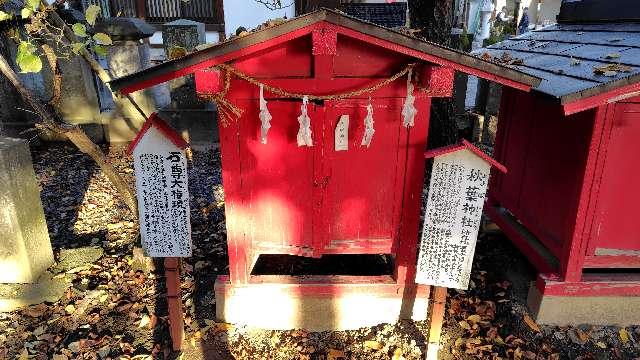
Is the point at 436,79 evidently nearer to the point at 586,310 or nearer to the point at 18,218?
the point at 586,310

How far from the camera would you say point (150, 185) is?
14.8 ft

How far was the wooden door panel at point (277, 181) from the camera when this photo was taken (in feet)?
15.4

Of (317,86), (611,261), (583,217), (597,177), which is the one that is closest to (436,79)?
(317,86)

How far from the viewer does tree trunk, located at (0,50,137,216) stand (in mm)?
5379

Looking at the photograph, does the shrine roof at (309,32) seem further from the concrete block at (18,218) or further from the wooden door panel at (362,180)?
the concrete block at (18,218)

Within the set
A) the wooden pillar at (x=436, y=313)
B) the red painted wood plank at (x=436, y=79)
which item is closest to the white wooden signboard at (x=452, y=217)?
the wooden pillar at (x=436, y=313)

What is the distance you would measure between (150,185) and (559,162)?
4957 millimetres

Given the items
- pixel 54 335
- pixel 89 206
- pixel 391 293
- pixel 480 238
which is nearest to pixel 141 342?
pixel 54 335

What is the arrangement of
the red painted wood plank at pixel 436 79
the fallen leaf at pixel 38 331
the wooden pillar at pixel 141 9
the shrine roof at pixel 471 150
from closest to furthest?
the shrine roof at pixel 471 150 → the red painted wood plank at pixel 436 79 → the fallen leaf at pixel 38 331 → the wooden pillar at pixel 141 9

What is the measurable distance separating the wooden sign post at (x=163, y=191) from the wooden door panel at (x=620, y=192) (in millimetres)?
4676

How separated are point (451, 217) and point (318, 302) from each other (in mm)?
2006

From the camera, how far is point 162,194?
455cm

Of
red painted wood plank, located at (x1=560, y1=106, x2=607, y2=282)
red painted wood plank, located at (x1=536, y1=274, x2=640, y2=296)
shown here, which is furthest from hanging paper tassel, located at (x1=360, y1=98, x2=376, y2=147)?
red painted wood plank, located at (x1=536, y1=274, x2=640, y2=296)

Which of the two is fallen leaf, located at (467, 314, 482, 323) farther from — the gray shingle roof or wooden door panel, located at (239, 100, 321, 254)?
the gray shingle roof
